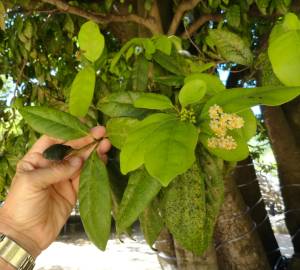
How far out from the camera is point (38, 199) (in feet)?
3.45

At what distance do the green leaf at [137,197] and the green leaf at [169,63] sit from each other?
0.68 ft

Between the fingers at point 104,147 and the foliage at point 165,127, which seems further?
the fingers at point 104,147

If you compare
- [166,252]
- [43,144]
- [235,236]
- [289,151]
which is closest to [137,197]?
[43,144]

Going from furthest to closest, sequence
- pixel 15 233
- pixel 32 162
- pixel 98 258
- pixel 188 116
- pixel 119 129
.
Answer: pixel 98 258, pixel 15 233, pixel 32 162, pixel 119 129, pixel 188 116

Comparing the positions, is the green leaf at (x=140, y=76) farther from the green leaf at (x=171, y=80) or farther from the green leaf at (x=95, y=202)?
the green leaf at (x=95, y=202)

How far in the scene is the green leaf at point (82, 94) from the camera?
71cm

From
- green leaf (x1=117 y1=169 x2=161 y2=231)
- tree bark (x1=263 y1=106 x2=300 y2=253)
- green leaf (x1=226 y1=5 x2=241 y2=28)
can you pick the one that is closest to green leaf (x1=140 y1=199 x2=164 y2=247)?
green leaf (x1=117 y1=169 x2=161 y2=231)

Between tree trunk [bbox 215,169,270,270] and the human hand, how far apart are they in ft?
3.95

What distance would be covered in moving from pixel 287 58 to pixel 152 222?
39 cm

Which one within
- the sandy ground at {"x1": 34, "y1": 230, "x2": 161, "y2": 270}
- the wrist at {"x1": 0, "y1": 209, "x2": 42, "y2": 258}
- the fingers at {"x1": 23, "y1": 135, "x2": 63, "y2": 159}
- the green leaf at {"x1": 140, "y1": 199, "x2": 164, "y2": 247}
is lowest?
the sandy ground at {"x1": 34, "y1": 230, "x2": 161, "y2": 270}

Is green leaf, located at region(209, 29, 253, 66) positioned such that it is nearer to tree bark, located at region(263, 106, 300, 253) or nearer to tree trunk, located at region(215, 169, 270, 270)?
tree trunk, located at region(215, 169, 270, 270)

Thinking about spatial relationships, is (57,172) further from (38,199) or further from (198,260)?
(198,260)

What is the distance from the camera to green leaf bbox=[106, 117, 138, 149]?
68 cm

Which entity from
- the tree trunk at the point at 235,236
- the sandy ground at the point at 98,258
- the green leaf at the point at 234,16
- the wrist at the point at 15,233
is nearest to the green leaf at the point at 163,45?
the wrist at the point at 15,233
